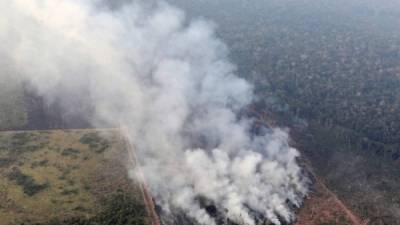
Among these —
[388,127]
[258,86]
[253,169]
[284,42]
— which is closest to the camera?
[253,169]

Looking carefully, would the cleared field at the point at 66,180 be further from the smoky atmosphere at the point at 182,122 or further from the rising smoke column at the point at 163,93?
the rising smoke column at the point at 163,93

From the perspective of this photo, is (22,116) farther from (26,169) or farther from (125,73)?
(125,73)

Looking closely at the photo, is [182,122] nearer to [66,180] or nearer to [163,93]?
[163,93]

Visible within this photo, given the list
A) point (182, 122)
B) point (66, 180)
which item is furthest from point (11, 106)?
point (182, 122)

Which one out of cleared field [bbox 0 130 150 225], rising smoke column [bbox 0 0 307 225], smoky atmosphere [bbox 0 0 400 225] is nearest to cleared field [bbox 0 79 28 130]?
smoky atmosphere [bbox 0 0 400 225]

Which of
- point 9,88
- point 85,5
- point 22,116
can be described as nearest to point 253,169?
point 22,116

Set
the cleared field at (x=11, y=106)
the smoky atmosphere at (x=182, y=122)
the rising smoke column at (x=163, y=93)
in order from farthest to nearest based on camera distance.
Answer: the cleared field at (x=11, y=106), the rising smoke column at (x=163, y=93), the smoky atmosphere at (x=182, y=122)

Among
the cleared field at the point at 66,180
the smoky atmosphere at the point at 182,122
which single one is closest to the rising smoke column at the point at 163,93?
the smoky atmosphere at the point at 182,122
